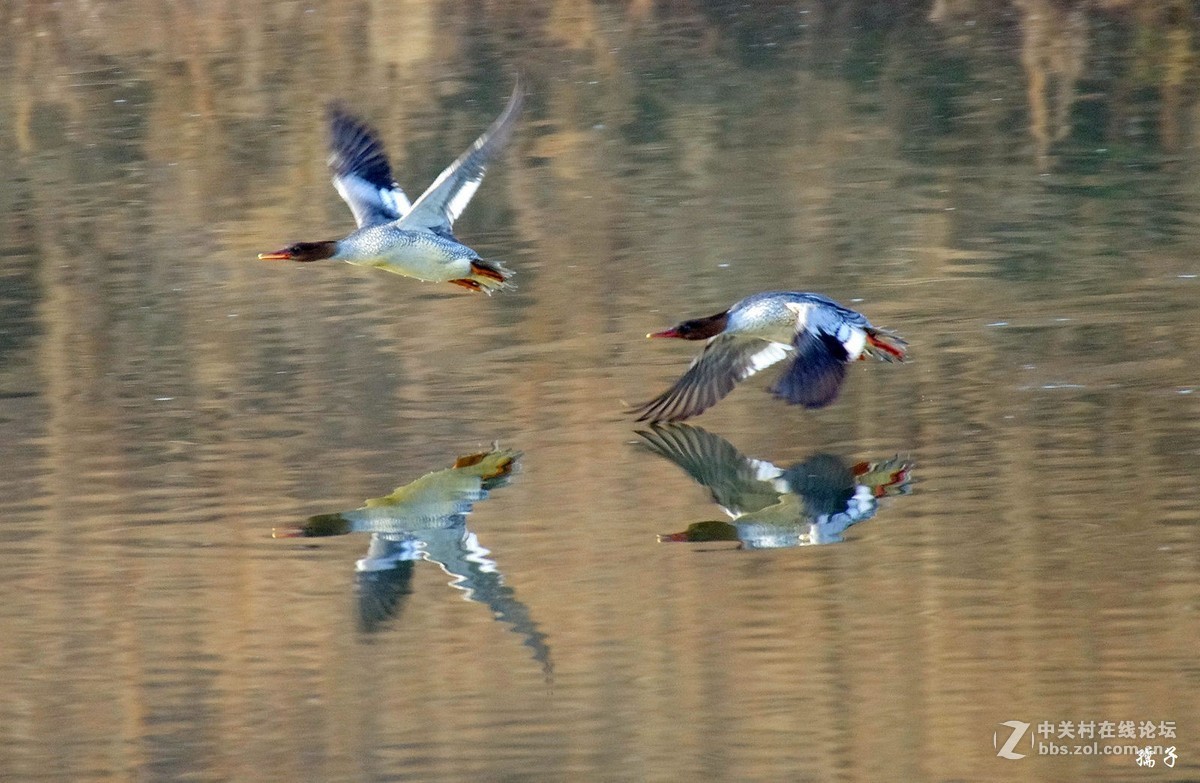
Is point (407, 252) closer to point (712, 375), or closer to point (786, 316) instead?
point (712, 375)

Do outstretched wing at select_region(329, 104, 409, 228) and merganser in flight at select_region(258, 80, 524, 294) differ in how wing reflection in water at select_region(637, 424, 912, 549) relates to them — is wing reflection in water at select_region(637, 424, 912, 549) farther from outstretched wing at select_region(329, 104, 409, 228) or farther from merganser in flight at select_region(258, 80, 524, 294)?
outstretched wing at select_region(329, 104, 409, 228)

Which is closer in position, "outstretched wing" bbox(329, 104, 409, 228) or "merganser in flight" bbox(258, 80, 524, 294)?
"merganser in flight" bbox(258, 80, 524, 294)

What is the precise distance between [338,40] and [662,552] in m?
14.0

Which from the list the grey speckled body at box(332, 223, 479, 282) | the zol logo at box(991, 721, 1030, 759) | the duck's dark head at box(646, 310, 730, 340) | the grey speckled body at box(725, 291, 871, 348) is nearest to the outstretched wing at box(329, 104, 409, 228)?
the grey speckled body at box(332, 223, 479, 282)

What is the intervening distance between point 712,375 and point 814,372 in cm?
76

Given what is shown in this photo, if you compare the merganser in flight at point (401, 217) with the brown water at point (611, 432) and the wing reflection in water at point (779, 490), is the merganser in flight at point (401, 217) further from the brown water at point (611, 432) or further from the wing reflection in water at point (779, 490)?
the wing reflection in water at point (779, 490)

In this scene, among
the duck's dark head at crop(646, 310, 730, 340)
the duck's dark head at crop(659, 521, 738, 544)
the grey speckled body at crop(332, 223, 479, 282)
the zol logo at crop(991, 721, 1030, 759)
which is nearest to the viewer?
the zol logo at crop(991, 721, 1030, 759)

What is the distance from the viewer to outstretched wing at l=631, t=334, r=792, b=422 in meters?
Result: 8.39

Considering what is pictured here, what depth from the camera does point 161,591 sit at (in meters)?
6.91

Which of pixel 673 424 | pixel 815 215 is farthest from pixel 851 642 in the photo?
pixel 815 215

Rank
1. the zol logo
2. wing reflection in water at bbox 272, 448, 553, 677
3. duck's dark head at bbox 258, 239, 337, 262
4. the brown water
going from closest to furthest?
the zol logo < the brown water < wing reflection in water at bbox 272, 448, 553, 677 < duck's dark head at bbox 258, 239, 337, 262

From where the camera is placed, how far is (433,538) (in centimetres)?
731

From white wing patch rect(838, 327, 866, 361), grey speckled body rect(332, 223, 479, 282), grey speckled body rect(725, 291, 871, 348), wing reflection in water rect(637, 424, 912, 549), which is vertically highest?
grey speckled body rect(332, 223, 479, 282)

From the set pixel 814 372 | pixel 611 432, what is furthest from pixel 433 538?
pixel 814 372
